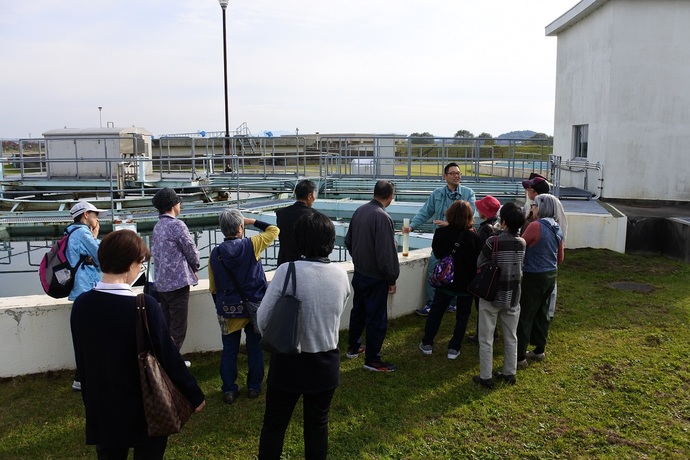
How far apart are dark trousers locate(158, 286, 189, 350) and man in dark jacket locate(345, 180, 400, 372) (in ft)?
4.74

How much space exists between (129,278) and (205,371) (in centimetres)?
248

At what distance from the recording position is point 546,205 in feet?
17.0

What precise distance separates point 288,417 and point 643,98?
13.0 m

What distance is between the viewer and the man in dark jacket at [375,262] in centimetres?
491

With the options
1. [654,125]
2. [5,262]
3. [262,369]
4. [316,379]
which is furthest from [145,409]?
[654,125]

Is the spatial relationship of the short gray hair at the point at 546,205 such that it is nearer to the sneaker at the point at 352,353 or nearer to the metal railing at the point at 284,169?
the sneaker at the point at 352,353

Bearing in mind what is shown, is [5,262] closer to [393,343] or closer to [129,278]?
[393,343]

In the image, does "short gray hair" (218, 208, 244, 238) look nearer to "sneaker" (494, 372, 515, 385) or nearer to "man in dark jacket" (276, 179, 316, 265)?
"man in dark jacket" (276, 179, 316, 265)

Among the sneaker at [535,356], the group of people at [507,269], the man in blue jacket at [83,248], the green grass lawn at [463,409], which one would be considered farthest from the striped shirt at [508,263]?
the man in blue jacket at [83,248]

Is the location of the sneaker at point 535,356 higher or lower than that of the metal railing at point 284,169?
lower

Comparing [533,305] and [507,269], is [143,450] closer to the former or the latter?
[507,269]

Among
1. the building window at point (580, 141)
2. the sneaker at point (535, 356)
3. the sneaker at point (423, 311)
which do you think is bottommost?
the sneaker at point (535, 356)

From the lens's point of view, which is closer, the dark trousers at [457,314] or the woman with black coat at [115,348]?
the woman with black coat at [115,348]

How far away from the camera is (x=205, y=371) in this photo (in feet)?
16.6
